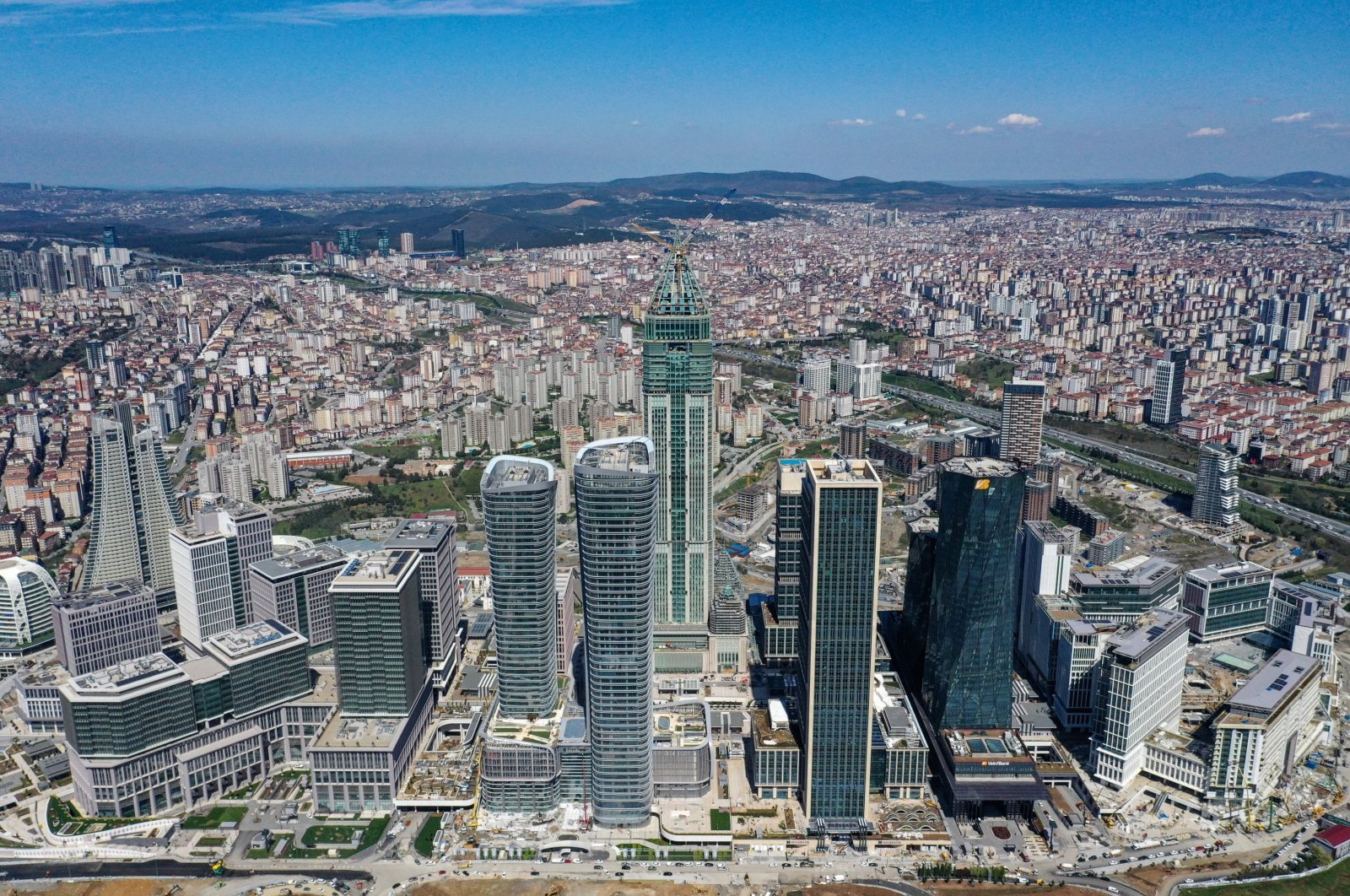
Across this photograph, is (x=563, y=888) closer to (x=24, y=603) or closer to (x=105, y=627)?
(x=105, y=627)

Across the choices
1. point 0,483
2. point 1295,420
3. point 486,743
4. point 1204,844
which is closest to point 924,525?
point 1204,844

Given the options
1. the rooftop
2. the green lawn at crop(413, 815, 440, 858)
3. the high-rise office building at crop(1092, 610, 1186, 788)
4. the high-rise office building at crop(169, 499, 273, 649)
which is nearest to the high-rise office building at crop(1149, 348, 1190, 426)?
the rooftop

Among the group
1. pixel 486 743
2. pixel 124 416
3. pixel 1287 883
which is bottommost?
pixel 1287 883

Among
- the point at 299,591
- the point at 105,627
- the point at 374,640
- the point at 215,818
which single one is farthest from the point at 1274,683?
the point at 105,627

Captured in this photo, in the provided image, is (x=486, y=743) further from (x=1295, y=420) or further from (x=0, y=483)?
(x=1295, y=420)

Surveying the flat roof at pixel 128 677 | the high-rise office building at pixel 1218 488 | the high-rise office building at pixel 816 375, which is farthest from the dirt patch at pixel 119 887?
the high-rise office building at pixel 816 375

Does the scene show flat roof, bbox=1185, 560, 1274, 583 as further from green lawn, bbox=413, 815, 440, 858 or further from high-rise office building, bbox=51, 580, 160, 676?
high-rise office building, bbox=51, 580, 160, 676
